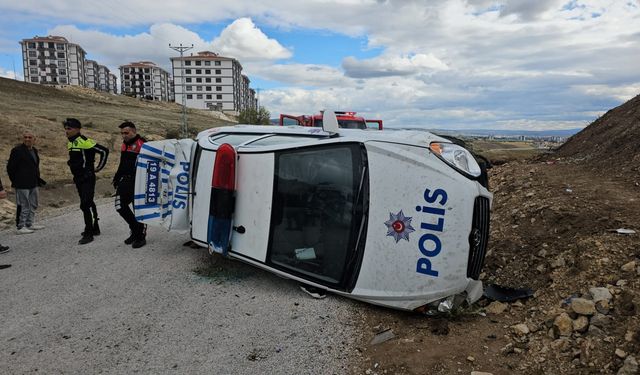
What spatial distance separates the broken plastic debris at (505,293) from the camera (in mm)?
3867

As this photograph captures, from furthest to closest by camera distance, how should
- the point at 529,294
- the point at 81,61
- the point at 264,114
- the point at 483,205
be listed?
the point at 81,61, the point at 264,114, the point at 529,294, the point at 483,205

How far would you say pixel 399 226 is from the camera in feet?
12.0

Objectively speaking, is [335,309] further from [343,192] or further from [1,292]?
[1,292]

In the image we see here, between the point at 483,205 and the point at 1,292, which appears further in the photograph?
the point at 1,292

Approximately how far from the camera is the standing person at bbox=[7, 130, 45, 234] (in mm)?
7066

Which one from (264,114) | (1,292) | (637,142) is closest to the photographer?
(1,292)

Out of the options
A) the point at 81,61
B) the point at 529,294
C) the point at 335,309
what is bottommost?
the point at 335,309

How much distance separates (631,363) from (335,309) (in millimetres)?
2152

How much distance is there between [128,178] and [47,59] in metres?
122

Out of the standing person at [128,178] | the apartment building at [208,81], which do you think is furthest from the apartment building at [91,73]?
the standing person at [128,178]

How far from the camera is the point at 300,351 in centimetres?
326

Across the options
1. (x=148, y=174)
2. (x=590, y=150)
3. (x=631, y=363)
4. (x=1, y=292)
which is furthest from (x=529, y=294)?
(x=590, y=150)

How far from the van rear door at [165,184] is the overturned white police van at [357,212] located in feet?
1.53

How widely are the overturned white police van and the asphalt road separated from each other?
0.37 m
